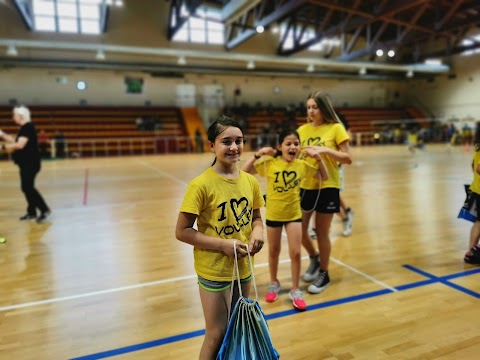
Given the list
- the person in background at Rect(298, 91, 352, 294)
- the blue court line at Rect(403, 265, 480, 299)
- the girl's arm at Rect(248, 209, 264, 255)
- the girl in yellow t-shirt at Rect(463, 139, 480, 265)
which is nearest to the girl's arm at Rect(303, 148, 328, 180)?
the person in background at Rect(298, 91, 352, 294)

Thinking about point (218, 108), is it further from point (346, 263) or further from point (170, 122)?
point (346, 263)

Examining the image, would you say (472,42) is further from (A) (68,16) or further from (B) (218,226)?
(B) (218,226)

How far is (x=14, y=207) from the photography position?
6.89 metres

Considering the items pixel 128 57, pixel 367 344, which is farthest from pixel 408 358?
pixel 128 57

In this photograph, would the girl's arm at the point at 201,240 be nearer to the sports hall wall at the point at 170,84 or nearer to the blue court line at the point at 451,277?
the blue court line at the point at 451,277

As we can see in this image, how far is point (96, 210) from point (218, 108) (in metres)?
18.4

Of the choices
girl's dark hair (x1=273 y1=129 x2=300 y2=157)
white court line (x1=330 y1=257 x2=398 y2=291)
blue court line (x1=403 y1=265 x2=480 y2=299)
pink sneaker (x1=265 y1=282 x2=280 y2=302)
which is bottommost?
white court line (x1=330 y1=257 x2=398 y2=291)

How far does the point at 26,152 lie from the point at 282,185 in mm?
4341

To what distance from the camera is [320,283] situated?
3.25m

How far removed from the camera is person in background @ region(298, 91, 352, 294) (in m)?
3.08

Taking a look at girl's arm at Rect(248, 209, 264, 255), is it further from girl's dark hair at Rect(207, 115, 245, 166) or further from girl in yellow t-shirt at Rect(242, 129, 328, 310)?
girl in yellow t-shirt at Rect(242, 129, 328, 310)

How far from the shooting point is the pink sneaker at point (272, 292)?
Result: 10.0 ft

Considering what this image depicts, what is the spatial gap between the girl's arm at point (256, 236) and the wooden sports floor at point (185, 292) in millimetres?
937

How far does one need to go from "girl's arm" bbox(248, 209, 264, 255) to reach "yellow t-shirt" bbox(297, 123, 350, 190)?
1281 millimetres
